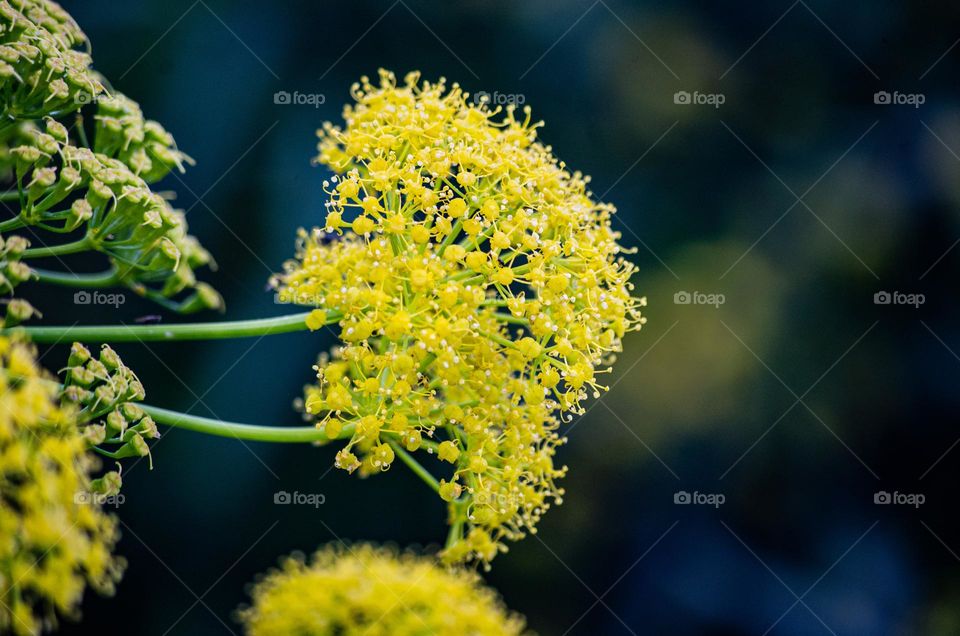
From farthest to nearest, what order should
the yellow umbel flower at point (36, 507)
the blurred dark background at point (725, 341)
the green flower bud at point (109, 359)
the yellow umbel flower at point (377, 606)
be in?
1. the blurred dark background at point (725, 341)
2. the yellow umbel flower at point (377, 606)
3. the green flower bud at point (109, 359)
4. the yellow umbel flower at point (36, 507)

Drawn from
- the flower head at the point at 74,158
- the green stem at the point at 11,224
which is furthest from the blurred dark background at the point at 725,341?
the green stem at the point at 11,224

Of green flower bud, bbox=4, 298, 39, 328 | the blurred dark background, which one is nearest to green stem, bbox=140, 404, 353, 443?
green flower bud, bbox=4, 298, 39, 328

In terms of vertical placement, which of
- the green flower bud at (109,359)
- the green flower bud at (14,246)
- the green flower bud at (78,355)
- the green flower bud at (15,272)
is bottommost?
the green flower bud at (78,355)

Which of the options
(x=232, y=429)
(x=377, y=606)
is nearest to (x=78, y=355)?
(x=232, y=429)

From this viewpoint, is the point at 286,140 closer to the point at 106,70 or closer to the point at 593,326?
the point at 106,70

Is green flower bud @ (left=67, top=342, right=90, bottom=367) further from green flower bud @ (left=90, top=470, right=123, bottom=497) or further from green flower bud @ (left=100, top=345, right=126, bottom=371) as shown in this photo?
green flower bud @ (left=90, top=470, right=123, bottom=497)

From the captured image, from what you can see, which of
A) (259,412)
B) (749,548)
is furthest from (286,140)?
(749,548)

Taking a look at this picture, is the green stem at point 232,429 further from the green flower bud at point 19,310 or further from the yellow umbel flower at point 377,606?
the yellow umbel flower at point 377,606
